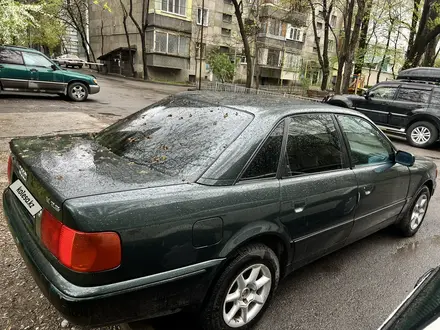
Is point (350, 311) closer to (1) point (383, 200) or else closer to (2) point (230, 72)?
(1) point (383, 200)

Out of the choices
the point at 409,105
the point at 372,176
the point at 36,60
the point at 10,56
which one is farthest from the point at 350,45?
the point at 372,176

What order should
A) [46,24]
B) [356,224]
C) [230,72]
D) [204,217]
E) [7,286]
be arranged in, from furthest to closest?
1. [46,24]
2. [230,72]
3. [356,224]
4. [7,286]
5. [204,217]

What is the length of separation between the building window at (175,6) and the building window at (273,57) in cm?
995

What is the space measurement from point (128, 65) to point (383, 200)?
110 feet

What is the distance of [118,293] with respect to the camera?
171 centimetres

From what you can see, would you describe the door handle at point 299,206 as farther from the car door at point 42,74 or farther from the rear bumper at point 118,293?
the car door at point 42,74

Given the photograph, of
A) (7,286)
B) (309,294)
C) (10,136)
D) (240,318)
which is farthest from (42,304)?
(10,136)

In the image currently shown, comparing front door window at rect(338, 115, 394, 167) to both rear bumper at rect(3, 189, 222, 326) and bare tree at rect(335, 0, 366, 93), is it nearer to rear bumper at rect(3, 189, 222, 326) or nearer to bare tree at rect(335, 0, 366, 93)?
rear bumper at rect(3, 189, 222, 326)

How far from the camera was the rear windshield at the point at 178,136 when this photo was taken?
87.1 inches

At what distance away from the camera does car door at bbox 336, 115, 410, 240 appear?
3.05 metres

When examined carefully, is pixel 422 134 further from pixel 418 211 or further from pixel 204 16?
pixel 204 16

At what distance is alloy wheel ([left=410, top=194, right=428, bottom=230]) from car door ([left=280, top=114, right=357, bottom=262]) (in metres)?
1.60

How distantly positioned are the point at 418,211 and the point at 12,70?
1176cm

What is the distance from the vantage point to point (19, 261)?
9.33ft
